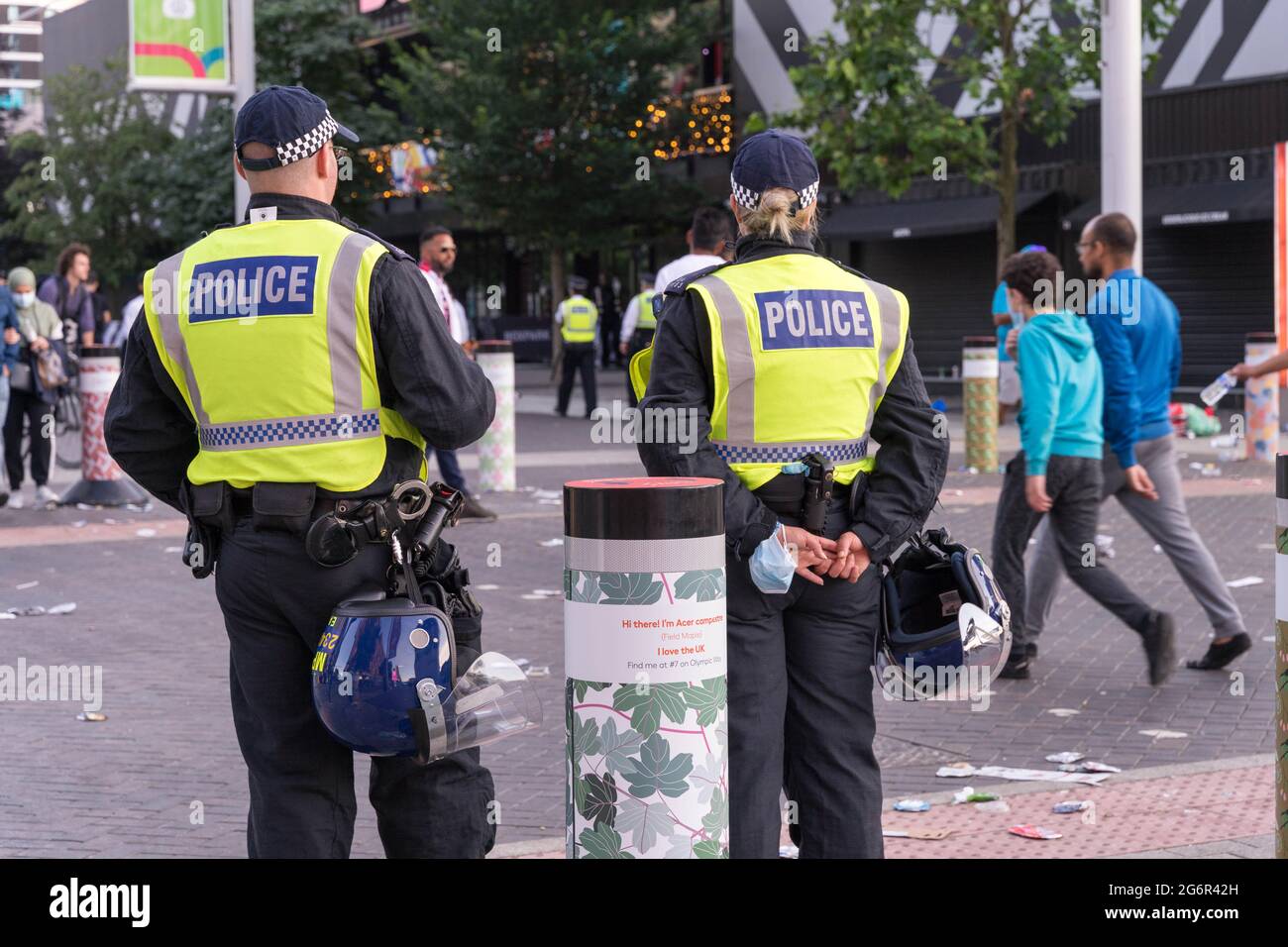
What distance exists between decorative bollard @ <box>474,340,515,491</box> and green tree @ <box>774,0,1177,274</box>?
26.5 ft

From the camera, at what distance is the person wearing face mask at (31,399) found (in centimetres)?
1395

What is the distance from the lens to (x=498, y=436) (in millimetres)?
14789

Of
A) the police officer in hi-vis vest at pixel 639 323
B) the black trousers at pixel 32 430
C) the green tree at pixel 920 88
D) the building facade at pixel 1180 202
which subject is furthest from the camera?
the building facade at pixel 1180 202

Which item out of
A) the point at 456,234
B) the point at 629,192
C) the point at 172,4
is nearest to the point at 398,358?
the point at 172,4

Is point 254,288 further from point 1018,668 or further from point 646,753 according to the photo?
point 1018,668

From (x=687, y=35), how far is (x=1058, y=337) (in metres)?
27.2

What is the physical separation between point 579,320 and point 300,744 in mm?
19472

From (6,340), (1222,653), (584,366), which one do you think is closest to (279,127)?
(1222,653)

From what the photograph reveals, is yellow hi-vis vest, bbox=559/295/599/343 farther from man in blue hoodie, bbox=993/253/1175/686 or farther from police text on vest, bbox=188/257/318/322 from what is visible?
police text on vest, bbox=188/257/318/322

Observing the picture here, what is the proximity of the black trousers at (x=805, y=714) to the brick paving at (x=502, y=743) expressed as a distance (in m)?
1.25

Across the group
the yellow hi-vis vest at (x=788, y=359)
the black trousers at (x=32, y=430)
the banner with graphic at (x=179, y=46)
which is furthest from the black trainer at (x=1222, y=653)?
the banner with graphic at (x=179, y=46)

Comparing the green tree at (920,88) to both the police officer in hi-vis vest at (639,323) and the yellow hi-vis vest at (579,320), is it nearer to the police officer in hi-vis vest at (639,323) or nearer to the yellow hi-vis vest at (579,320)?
the police officer in hi-vis vest at (639,323)

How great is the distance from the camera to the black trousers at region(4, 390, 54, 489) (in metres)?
14.2

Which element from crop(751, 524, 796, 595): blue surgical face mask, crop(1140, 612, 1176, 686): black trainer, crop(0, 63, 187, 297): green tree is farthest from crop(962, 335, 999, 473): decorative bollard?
crop(0, 63, 187, 297): green tree
